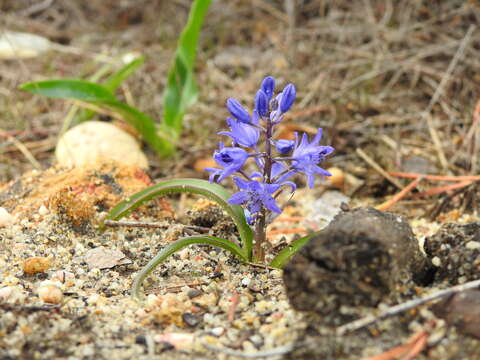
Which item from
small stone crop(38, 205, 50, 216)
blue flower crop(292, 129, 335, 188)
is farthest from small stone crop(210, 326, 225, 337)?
small stone crop(38, 205, 50, 216)

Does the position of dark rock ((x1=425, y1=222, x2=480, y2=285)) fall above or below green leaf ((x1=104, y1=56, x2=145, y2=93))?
below

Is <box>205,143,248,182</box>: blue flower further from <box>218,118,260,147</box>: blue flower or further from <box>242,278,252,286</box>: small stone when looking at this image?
<box>242,278,252,286</box>: small stone

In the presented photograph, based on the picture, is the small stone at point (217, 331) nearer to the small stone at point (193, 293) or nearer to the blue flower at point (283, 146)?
the small stone at point (193, 293)

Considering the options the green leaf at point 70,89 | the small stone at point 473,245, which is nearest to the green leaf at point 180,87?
the green leaf at point 70,89

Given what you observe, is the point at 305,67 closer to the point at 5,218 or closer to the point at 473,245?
the point at 5,218

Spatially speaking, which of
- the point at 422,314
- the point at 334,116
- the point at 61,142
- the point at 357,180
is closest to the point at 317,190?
the point at 357,180
